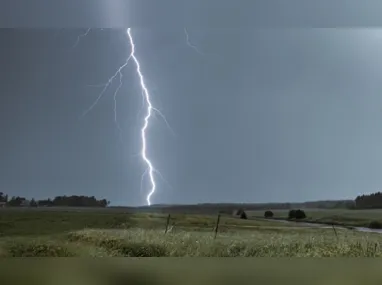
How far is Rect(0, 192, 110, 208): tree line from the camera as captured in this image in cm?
249

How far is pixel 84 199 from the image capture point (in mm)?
2490

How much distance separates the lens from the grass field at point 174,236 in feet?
8.18

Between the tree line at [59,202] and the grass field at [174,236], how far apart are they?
0.03 metres

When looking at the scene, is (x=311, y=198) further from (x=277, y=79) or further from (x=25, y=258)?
(x=25, y=258)

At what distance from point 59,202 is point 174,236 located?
59 cm

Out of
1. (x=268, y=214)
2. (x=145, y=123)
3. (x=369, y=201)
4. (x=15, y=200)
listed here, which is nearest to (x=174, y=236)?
(x=268, y=214)

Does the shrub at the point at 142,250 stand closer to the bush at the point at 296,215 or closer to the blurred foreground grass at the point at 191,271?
the blurred foreground grass at the point at 191,271

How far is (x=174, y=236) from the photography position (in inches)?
100

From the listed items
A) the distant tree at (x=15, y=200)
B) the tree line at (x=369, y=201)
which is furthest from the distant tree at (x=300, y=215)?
the distant tree at (x=15, y=200)

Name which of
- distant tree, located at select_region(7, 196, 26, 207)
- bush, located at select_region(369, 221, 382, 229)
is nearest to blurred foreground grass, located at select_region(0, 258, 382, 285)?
bush, located at select_region(369, 221, 382, 229)

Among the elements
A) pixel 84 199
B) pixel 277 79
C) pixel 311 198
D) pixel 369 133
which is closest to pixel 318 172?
pixel 311 198

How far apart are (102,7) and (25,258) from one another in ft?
4.10

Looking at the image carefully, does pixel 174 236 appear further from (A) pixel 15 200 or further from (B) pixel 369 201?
(B) pixel 369 201

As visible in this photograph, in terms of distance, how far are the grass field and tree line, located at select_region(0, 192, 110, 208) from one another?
0.10ft
